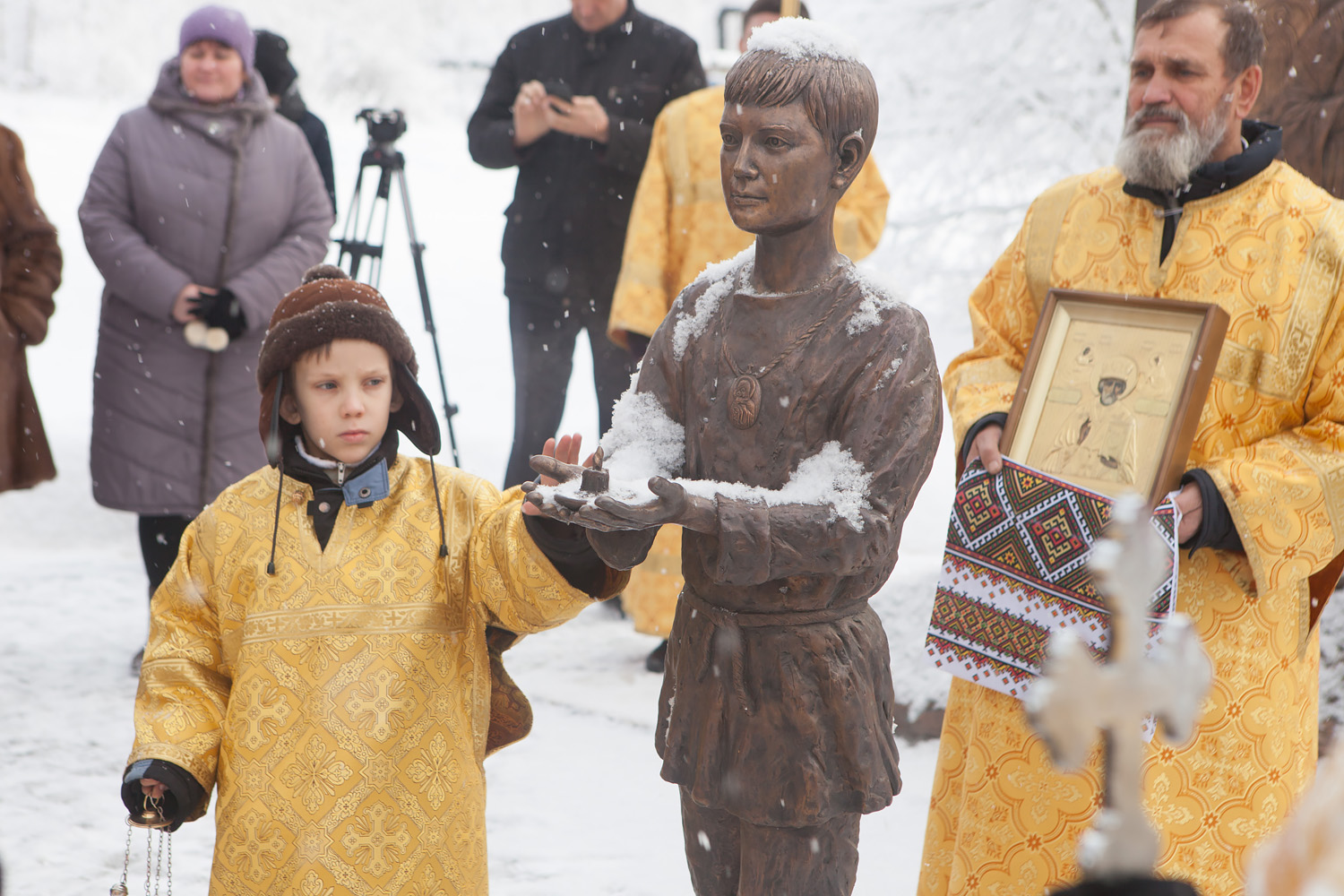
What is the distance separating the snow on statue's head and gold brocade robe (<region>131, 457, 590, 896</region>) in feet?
2.39

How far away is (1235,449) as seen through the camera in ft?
7.54

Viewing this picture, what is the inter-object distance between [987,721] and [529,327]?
2475 mm

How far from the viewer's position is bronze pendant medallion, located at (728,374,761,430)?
1723 millimetres

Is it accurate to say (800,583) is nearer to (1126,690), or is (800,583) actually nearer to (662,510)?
(662,510)

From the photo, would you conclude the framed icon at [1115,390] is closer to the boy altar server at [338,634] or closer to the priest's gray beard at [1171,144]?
the priest's gray beard at [1171,144]

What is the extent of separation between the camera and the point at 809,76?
1.64 meters

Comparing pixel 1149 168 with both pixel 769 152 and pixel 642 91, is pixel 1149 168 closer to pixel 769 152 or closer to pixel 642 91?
pixel 769 152

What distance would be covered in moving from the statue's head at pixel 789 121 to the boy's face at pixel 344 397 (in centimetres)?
70

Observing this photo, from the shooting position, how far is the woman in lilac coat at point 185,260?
156 inches

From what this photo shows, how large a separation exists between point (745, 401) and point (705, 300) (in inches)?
8.2

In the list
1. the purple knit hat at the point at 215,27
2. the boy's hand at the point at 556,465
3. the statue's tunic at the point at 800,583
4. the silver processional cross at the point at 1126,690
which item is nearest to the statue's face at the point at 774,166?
the statue's tunic at the point at 800,583

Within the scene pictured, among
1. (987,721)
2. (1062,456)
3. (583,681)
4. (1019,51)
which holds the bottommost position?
(583,681)

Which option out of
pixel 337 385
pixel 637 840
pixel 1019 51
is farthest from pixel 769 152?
pixel 1019 51

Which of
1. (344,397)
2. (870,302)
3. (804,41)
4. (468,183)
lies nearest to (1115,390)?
(870,302)
